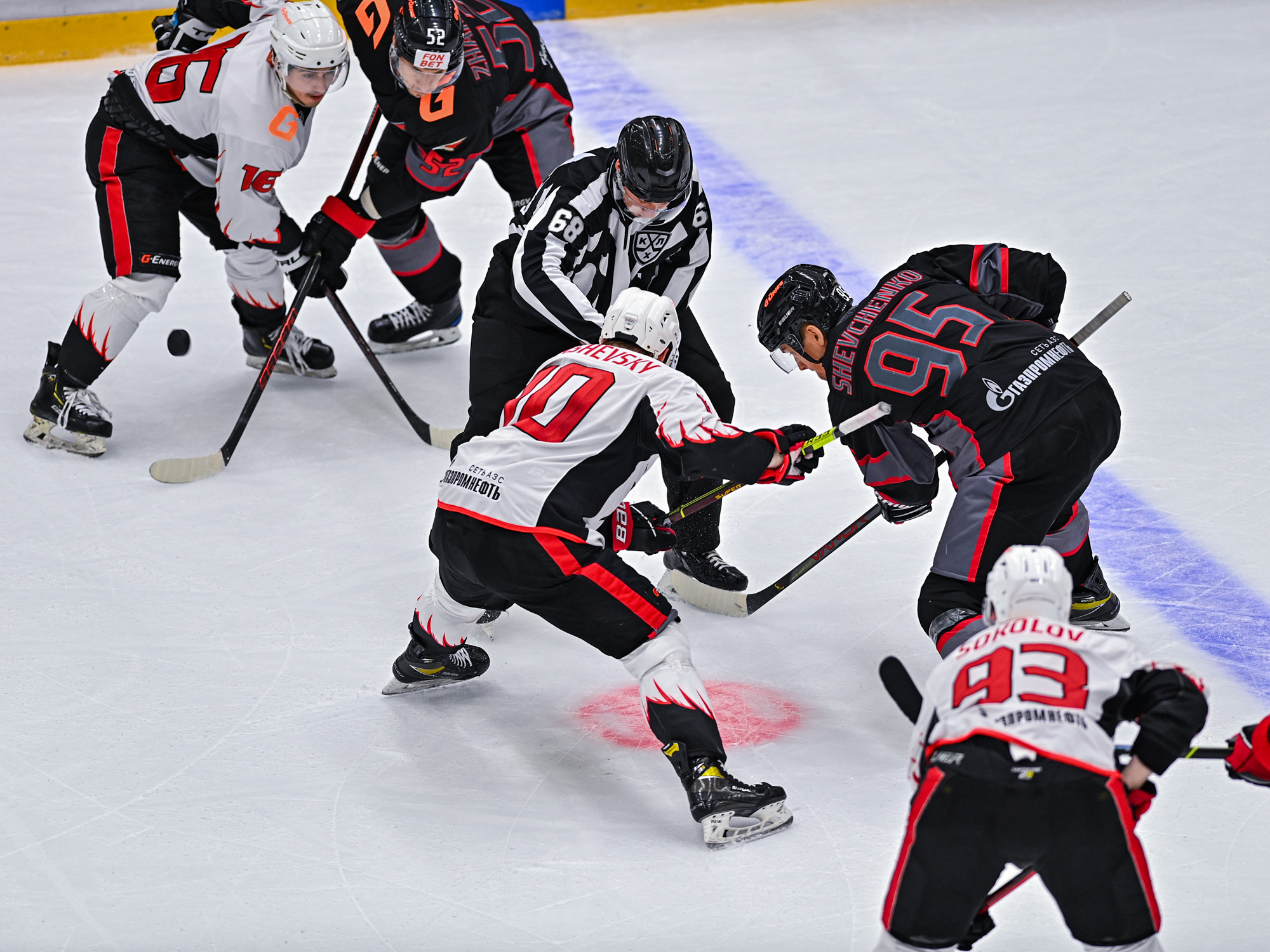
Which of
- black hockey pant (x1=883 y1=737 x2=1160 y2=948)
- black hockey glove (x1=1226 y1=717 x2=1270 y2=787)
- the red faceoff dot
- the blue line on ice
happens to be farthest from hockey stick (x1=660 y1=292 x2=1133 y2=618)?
black hockey pant (x1=883 y1=737 x2=1160 y2=948)

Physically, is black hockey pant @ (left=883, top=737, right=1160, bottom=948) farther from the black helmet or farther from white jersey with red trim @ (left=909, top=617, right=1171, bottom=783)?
the black helmet

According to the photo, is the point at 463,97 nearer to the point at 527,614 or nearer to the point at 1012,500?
the point at 527,614

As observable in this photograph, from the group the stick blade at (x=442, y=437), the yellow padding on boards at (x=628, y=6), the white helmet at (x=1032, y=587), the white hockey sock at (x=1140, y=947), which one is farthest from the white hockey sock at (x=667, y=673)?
the yellow padding on boards at (x=628, y=6)

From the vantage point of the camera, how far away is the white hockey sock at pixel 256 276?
14.3ft

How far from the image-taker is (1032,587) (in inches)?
85.2

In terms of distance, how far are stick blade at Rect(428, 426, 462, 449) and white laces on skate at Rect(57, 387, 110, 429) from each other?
0.92 meters

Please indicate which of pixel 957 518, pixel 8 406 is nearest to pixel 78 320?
pixel 8 406

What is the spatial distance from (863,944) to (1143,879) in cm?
55

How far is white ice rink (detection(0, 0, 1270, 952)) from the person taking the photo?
2611mm

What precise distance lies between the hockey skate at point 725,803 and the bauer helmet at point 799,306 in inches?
34.2

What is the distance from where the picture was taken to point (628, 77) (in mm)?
7023

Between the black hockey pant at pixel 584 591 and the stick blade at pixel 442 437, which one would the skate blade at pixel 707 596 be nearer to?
the black hockey pant at pixel 584 591

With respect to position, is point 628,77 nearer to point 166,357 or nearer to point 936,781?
point 166,357

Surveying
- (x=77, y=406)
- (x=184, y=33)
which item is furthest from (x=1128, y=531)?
(x=184, y=33)
